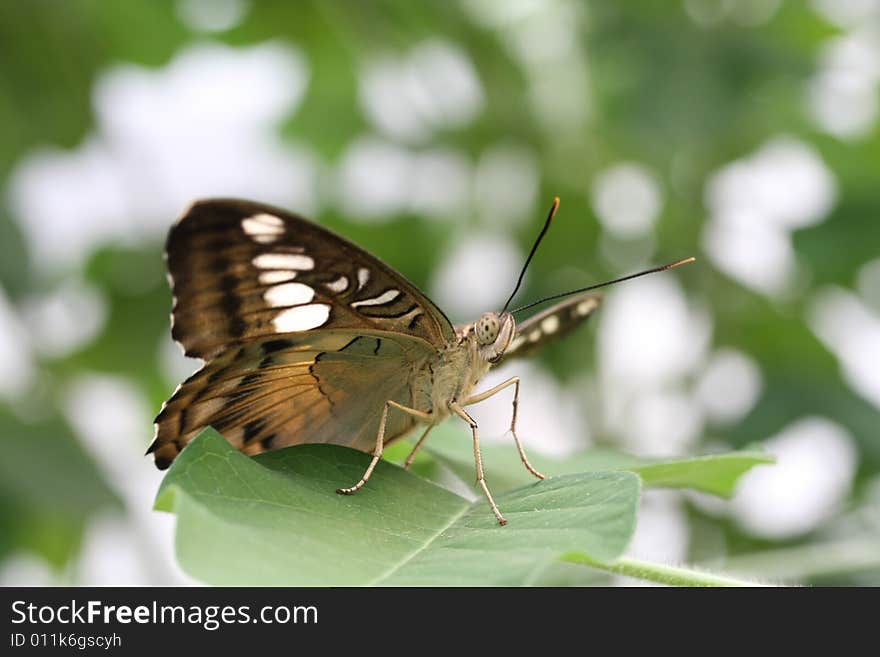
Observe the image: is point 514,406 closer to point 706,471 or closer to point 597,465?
point 597,465

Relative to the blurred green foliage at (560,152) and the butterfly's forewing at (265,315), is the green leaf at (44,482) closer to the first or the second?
the blurred green foliage at (560,152)

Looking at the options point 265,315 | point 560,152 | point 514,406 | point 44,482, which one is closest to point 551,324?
point 514,406

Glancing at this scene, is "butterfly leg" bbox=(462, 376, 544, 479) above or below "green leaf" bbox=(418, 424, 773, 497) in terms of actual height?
above

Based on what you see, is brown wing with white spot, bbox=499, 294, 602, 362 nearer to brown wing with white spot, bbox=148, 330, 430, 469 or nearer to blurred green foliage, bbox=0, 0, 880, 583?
brown wing with white spot, bbox=148, 330, 430, 469

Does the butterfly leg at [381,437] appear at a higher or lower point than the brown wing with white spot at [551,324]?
lower

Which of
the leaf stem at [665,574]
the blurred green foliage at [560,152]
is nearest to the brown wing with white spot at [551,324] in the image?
the leaf stem at [665,574]

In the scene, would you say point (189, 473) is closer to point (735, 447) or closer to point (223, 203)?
point (223, 203)

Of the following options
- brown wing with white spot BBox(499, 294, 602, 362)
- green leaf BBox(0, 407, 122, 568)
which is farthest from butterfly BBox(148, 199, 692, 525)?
green leaf BBox(0, 407, 122, 568)
